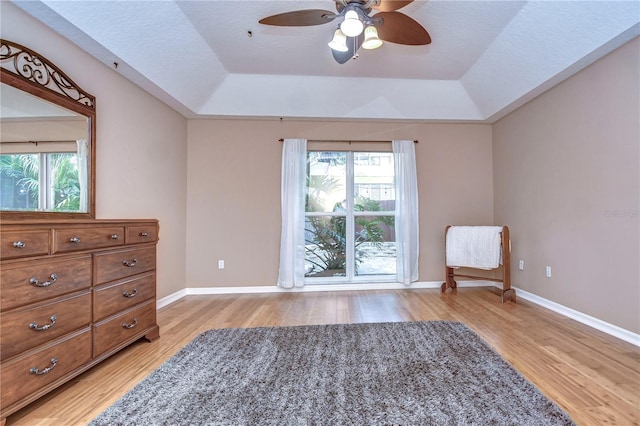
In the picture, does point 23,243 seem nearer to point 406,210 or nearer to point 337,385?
point 337,385

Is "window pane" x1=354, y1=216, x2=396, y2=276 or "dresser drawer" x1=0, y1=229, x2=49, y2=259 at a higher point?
"dresser drawer" x1=0, y1=229, x2=49, y2=259

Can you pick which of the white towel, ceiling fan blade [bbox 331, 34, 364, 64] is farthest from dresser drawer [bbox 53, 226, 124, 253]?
the white towel

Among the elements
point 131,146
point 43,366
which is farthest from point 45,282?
point 131,146

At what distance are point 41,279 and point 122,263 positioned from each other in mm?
530

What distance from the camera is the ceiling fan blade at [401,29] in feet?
6.03

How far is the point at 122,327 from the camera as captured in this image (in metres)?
1.95

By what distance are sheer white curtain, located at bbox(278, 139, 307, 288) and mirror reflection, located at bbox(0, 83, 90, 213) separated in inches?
81.0

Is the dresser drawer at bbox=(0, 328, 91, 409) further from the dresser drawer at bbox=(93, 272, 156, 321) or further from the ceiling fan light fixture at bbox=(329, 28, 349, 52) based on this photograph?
the ceiling fan light fixture at bbox=(329, 28, 349, 52)

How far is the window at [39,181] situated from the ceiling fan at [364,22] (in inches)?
68.4

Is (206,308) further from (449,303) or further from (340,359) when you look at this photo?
(449,303)

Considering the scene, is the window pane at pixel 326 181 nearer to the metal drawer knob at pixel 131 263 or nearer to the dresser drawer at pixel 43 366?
the metal drawer knob at pixel 131 263

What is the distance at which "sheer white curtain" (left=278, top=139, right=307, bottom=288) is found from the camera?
12.0 ft

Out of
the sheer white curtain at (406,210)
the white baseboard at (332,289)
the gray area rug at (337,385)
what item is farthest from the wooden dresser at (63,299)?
the sheer white curtain at (406,210)

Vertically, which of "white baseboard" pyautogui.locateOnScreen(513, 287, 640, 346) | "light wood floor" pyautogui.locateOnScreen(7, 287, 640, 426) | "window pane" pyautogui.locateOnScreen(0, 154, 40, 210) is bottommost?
"light wood floor" pyautogui.locateOnScreen(7, 287, 640, 426)
